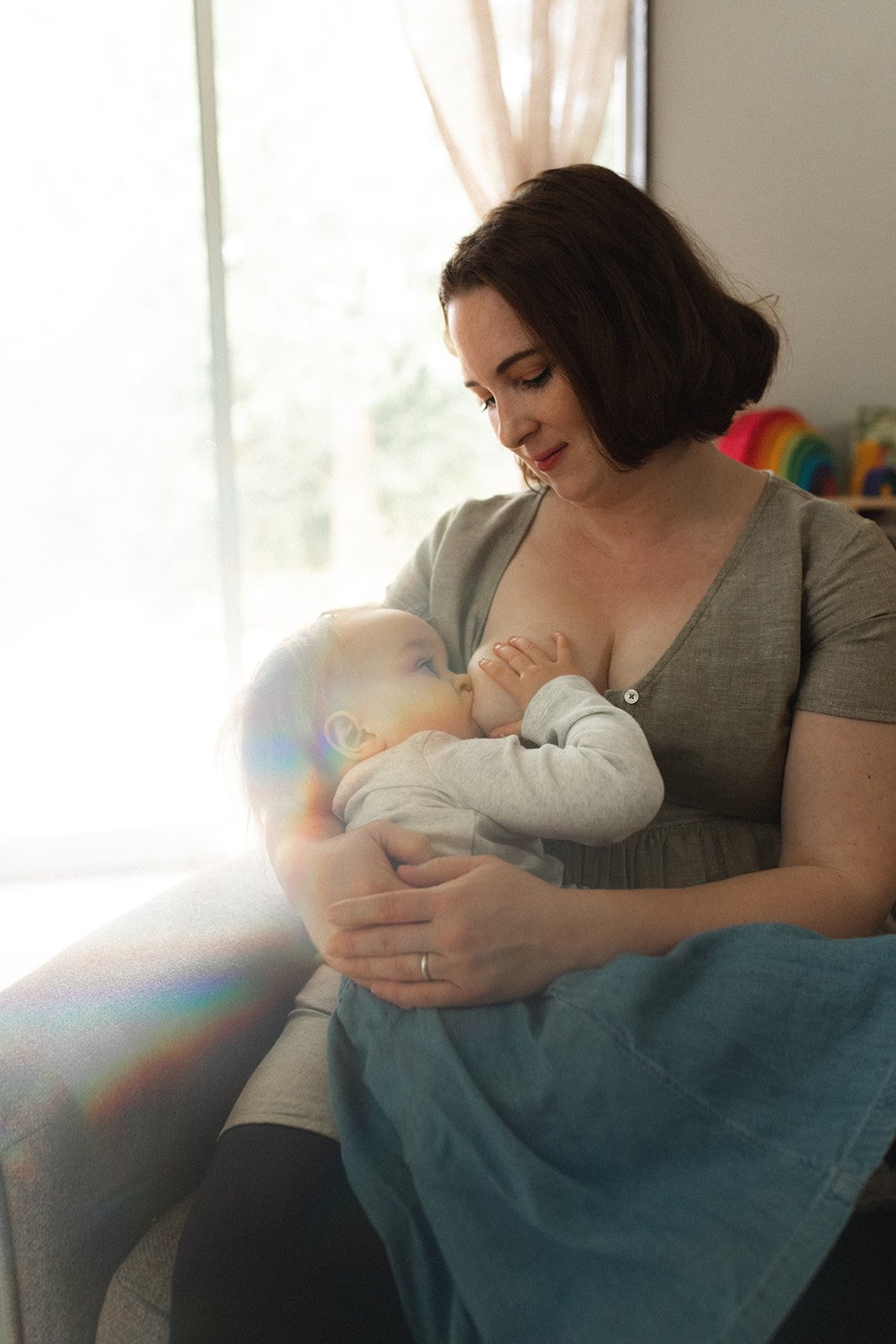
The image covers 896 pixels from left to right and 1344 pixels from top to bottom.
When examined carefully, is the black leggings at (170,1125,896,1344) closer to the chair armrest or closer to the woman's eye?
the chair armrest

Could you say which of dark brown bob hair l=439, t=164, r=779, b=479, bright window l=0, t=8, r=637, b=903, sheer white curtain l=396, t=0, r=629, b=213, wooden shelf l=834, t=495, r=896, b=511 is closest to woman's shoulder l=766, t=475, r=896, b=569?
dark brown bob hair l=439, t=164, r=779, b=479

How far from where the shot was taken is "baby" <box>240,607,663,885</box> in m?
1.17

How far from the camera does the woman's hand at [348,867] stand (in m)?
1.20

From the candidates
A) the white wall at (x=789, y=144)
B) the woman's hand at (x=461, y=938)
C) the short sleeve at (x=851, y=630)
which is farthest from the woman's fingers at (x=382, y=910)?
the white wall at (x=789, y=144)

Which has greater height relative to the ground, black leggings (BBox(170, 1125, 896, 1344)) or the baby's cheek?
the baby's cheek

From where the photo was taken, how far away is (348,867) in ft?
3.99

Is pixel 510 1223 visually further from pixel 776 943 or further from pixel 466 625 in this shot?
pixel 466 625

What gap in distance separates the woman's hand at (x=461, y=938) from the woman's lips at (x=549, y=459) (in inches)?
24.5

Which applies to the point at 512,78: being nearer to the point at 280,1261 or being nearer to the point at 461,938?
the point at 461,938

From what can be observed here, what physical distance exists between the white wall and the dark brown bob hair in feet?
7.07

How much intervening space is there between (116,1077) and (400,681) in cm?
62

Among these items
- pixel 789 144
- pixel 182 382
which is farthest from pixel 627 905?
pixel 182 382

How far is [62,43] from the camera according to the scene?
3.56 meters

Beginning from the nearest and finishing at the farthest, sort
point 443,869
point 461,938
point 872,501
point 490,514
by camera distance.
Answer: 1. point 461,938
2. point 443,869
3. point 490,514
4. point 872,501
